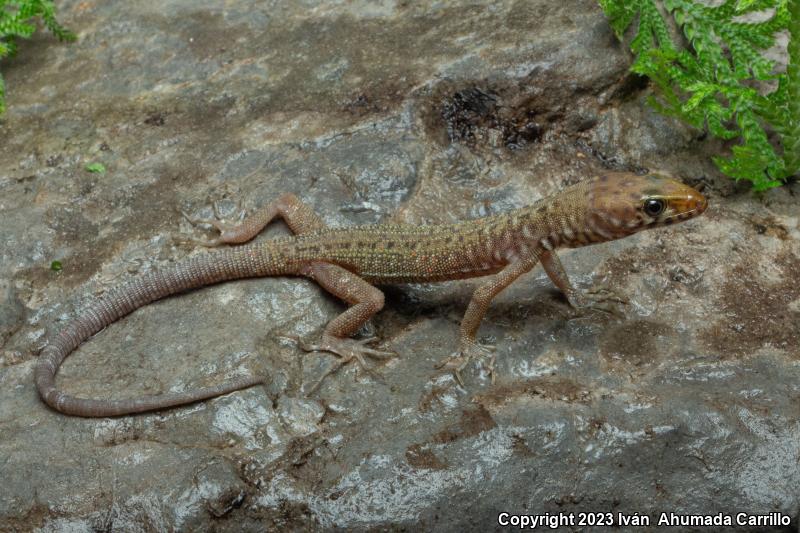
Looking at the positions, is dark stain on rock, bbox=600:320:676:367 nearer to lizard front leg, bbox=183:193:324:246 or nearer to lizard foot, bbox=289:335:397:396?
lizard foot, bbox=289:335:397:396

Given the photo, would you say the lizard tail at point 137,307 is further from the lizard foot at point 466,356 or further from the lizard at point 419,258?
the lizard foot at point 466,356

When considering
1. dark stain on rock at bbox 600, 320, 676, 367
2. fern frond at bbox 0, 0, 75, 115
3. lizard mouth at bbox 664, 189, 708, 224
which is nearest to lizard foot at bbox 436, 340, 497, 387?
dark stain on rock at bbox 600, 320, 676, 367

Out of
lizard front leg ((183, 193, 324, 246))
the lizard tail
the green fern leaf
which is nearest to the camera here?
the lizard tail

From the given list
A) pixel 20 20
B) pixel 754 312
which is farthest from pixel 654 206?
pixel 20 20

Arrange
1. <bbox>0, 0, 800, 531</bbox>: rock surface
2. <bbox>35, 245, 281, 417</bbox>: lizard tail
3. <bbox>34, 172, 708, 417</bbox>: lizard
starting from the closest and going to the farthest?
<bbox>0, 0, 800, 531</bbox>: rock surface → <bbox>35, 245, 281, 417</bbox>: lizard tail → <bbox>34, 172, 708, 417</bbox>: lizard

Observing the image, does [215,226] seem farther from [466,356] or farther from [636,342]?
[636,342]

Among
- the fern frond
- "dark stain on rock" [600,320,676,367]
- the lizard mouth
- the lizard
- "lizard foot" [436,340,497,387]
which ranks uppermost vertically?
the fern frond

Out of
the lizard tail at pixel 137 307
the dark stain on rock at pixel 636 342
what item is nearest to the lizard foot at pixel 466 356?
the dark stain on rock at pixel 636 342
